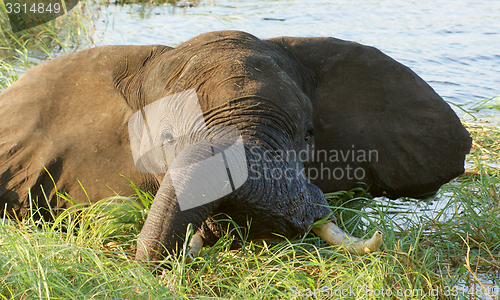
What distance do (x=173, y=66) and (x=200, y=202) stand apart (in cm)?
118

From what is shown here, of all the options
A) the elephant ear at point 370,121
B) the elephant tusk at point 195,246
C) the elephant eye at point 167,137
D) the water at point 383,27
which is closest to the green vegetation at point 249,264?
the elephant tusk at point 195,246

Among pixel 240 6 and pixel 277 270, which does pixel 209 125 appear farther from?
pixel 240 6

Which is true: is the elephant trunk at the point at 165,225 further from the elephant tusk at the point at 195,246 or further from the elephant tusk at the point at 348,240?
the elephant tusk at the point at 348,240

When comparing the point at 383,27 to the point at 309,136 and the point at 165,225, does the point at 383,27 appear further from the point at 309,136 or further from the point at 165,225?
the point at 165,225

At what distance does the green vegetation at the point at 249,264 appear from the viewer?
2438 millimetres

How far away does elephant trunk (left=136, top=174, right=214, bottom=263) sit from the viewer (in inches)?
92.7

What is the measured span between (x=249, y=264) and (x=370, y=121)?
139cm

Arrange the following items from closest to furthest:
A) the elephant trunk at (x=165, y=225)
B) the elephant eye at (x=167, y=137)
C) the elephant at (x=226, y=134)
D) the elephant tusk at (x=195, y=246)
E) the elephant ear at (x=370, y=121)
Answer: the elephant trunk at (x=165, y=225) < the elephant at (x=226, y=134) < the elephant tusk at (x=195, y=246) < the elephant eye at (x=167, y=137) < the elephant ear at (x=370, y=121)

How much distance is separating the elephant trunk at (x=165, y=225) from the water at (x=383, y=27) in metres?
5.72

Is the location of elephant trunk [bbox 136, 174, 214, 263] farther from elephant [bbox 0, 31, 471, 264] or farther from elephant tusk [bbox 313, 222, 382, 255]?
elephant tusk [bbox 313, 222, 382, 255]

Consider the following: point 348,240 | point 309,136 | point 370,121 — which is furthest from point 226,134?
point 370,121

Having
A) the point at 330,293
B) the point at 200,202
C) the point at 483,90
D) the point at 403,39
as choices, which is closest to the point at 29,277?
the point at 200,202

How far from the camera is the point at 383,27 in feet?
39.5

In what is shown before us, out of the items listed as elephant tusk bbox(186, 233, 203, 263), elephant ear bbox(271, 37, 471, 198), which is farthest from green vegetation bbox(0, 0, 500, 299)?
elephant ear bbox(271, 37, 471, 198)
